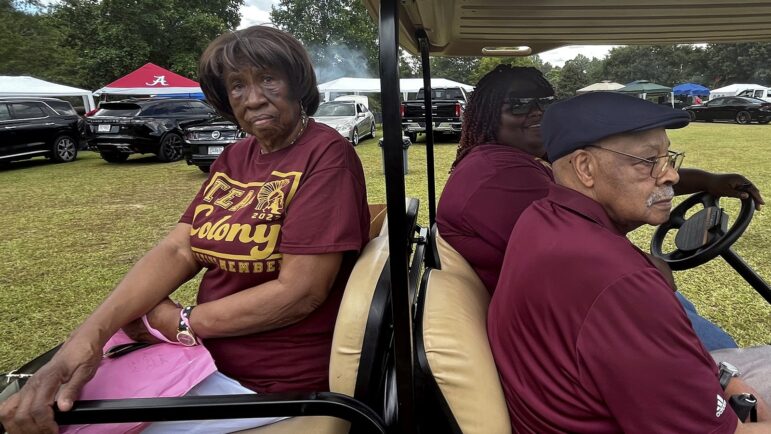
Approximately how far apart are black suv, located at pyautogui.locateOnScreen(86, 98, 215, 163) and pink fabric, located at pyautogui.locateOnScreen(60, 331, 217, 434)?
1185cm

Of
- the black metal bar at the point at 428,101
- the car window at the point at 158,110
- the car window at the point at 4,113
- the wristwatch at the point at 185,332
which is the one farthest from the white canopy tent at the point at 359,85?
the wristwatch at the point at 185,332

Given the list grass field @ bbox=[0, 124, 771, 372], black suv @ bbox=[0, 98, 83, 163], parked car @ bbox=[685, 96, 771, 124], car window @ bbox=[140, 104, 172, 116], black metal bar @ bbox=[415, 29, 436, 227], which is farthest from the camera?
parked car @ bbox=[685, 96, 771, 124]

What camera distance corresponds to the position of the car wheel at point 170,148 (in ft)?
40.7

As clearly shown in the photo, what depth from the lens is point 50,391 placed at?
123cm

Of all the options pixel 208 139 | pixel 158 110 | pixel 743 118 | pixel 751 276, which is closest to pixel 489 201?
pixel 751 276

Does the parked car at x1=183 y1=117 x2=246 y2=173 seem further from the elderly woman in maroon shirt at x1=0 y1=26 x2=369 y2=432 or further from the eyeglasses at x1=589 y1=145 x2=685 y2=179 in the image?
the eyeglasses at x1=589 y1=145 x2=685 y2=179

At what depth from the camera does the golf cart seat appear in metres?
1.13

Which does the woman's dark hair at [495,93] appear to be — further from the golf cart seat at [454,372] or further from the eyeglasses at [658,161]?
the golf cart seat at [454,372]

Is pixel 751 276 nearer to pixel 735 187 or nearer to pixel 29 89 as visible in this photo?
pixel 735 187

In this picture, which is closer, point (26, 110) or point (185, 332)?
point (185, 332)

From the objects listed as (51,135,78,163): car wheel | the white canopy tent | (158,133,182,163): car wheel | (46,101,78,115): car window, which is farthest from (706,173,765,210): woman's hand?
the white canopy tent

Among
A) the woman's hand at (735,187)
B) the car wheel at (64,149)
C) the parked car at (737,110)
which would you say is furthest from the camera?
the parked car at (737,110)

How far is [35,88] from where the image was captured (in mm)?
18312

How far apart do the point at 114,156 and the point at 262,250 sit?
1326cm
